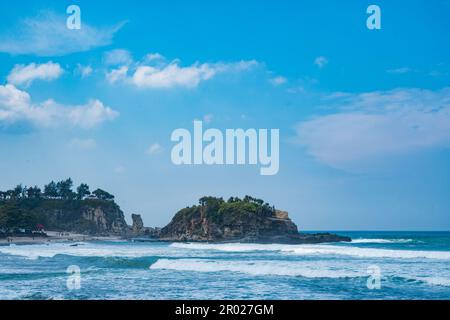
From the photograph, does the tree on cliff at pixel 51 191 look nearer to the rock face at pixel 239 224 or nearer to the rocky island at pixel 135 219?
the rocky island at pixel 135 219

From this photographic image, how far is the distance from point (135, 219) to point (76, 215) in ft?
22.4

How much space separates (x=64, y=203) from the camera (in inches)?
1897

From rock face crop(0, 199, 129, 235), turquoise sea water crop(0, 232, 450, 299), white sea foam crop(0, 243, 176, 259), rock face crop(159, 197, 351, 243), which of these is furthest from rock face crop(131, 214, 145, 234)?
turquoise sea water crop(0, 232, 450, 299)

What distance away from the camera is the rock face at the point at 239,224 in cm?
3366

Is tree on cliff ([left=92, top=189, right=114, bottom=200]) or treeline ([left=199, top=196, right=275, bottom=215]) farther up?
tree on cliff ([left=92, top=189, right=114, bottom=200])

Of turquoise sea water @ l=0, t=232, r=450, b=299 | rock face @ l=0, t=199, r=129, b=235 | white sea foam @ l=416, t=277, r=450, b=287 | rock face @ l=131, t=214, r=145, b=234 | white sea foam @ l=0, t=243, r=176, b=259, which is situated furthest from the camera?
rock face @ l=131, t=214, r=145, b=234

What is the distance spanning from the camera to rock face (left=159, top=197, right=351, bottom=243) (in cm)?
3366

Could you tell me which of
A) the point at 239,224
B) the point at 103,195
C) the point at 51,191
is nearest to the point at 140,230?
the point at 103,195

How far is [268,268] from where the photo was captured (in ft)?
49.8

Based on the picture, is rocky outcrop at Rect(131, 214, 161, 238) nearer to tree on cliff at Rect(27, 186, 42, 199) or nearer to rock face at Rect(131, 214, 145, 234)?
rock face at Rect(131, 214, 145, 234)

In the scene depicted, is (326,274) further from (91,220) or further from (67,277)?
(91,220)

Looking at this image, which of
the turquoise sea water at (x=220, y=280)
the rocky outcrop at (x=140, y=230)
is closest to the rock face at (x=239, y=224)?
the rocky outcrop at (x=140, y=230)

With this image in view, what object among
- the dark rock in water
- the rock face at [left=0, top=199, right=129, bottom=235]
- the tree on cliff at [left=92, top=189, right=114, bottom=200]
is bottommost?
the dark rock in water
